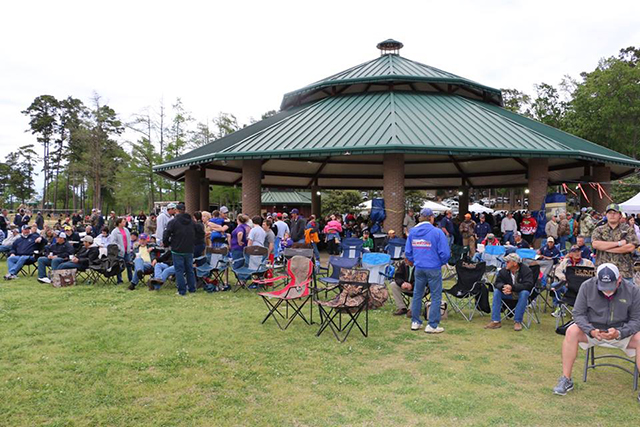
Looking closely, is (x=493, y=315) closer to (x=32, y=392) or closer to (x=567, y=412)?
(x=567, y=412)

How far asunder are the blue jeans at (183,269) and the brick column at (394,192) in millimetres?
7297

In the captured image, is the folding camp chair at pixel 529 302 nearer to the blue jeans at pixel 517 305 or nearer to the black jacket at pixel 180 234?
the blue jeans at pixel 517 305

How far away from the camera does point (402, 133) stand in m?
14.3

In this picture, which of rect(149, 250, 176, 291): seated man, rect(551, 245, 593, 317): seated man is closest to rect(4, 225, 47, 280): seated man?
rect(149, 250, 176, 291): seated man

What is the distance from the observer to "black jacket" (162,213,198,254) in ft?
29.2

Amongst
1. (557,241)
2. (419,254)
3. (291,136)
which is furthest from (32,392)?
(557,241)

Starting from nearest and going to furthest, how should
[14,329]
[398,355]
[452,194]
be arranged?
[398,355] < [14,329] < [452,194]

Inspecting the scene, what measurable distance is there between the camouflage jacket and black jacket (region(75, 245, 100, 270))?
1015 cm

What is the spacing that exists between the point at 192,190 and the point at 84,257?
928 centimetres

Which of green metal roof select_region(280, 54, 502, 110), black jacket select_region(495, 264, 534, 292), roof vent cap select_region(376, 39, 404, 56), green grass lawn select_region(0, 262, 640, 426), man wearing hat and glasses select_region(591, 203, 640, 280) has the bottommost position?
green grass lawn select_region(0, 262, 640, 426)

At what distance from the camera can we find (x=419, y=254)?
6.68m

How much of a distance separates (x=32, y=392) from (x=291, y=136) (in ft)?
40.8

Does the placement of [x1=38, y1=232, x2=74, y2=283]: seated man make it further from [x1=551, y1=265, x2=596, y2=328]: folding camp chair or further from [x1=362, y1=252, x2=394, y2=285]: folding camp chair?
[x1=551, y1=265, x2=596, y2=328]: folding camp chair

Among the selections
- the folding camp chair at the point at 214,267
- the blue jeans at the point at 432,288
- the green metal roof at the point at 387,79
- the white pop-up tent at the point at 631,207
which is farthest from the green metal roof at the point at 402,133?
the blue jeans at the point at 432,288
